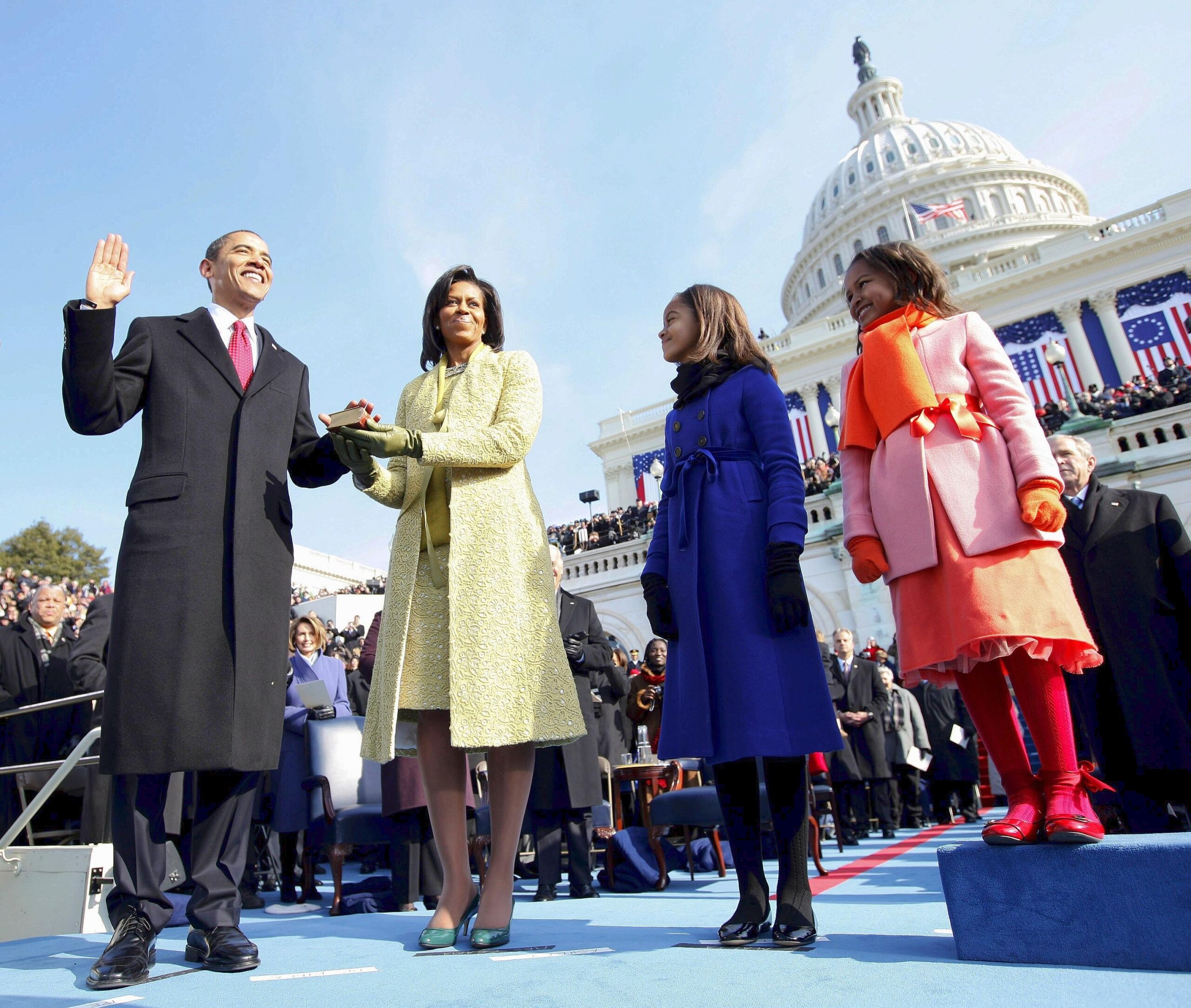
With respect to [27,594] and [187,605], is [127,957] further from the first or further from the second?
[27,594]

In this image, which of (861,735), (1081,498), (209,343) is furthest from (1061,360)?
(209,343)

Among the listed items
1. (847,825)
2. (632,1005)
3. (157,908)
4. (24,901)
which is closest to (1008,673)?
(632,1005)

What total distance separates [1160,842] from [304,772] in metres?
4.73

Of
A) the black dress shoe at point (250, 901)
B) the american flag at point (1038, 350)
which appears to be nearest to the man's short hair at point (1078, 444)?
the black dress shoe at point (250, 901)

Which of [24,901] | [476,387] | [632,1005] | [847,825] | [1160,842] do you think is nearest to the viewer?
[632,1005]

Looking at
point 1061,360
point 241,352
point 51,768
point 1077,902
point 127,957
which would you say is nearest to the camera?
point 1077,902

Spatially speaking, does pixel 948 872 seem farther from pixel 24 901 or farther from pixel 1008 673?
pixel 24 901

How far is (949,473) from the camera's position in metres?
2.35

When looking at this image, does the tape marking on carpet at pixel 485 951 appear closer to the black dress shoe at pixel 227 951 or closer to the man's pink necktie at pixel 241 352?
the black dress shoe at pixel 227 951

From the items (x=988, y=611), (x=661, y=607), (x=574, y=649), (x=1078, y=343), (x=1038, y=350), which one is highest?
(x=1038, y=350)

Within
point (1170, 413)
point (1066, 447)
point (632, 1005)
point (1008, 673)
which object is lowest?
point (632, 1005)

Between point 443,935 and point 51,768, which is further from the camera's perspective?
point 51,768

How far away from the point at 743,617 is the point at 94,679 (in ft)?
13.4

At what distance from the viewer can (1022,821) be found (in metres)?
2.05
